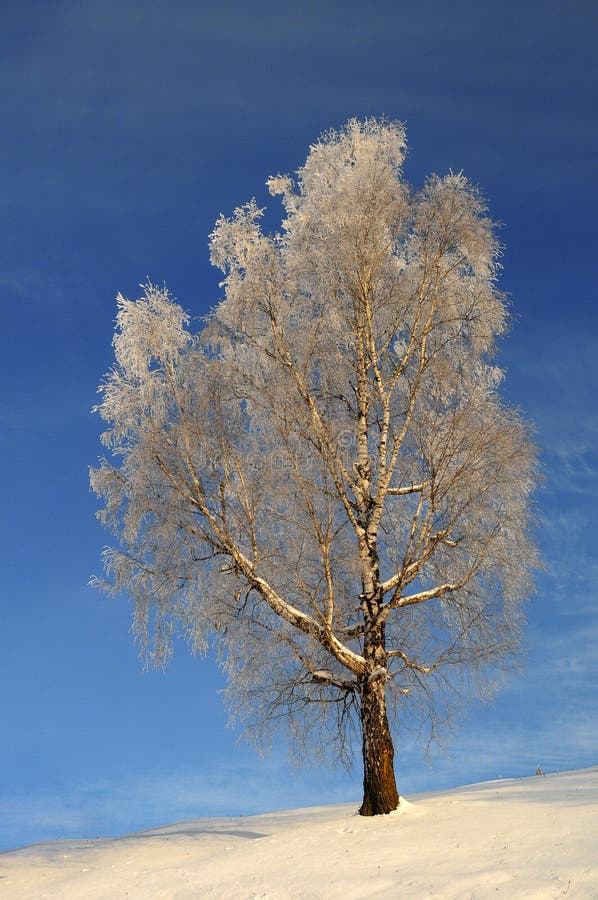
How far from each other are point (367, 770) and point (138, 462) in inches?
253

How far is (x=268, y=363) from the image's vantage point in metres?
16.8

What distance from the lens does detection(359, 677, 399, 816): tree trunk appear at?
47.7ft

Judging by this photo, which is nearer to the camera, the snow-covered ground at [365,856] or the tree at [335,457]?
the snow-covered ground at [365,856]

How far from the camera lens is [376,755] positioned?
48.0ft

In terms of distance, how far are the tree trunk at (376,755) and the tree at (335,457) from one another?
0.03 meters

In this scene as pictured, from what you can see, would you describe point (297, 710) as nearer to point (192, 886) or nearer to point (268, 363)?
point (192, 886)

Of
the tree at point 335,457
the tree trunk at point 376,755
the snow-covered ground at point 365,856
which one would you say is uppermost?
the tree at point 335,457

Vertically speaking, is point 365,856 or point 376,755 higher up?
point 376,755

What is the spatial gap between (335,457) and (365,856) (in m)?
6.37

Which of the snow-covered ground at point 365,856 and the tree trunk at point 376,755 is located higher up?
the tree trunk at point 376,755

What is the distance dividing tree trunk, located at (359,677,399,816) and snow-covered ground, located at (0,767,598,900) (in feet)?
1.00

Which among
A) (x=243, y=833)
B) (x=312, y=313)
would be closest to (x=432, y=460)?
(x=312, y=313)

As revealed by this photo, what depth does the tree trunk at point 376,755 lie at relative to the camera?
14551mm

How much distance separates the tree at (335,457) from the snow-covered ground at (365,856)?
5.22 ft
